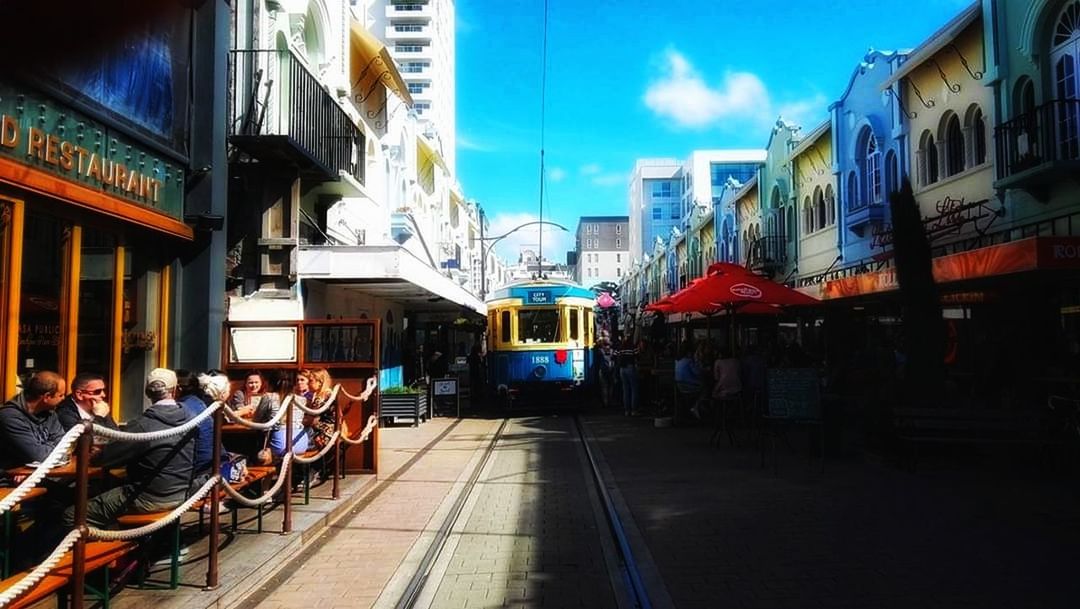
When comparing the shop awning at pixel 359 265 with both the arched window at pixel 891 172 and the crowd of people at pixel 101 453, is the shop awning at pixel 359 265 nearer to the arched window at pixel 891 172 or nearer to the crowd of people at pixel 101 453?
the crowd of people at pixel 101 453

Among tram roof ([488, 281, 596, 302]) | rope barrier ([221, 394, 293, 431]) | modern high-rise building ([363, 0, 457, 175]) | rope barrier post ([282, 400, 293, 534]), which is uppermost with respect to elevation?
modern high-rise building ([363, 0, 457, 175])

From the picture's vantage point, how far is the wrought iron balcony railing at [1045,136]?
1177 cm

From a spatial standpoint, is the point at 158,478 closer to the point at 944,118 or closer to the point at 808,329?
the point at 944,118

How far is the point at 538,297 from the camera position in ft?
57.4

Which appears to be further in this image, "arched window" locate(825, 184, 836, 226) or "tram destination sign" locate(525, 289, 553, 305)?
"arched window" locate(825, 184, 836, 226)

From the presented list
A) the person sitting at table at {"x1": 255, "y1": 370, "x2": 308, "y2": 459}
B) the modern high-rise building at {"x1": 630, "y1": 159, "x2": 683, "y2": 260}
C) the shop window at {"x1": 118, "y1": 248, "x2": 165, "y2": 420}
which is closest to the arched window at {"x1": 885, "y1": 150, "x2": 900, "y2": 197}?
the person sitting at table at {"x1": 255, "y1": 370, "x2": 308, "y2": 459}

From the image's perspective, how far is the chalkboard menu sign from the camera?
9594mm

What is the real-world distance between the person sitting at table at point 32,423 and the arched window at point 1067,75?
13014mm

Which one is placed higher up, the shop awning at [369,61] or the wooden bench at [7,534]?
the shop awning at [369,61]

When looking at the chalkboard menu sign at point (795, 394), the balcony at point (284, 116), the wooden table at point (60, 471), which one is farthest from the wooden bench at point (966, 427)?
the balcony at point (284, 116)

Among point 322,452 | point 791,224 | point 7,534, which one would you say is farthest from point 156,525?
point 791,224

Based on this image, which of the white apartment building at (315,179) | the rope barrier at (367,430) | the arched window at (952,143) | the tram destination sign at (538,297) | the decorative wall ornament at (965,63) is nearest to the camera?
the rope barrier at (367,430)

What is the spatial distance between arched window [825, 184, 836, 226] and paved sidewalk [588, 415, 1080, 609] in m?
12.9

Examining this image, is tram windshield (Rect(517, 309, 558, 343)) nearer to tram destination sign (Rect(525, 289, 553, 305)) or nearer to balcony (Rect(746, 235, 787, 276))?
tram destination sign (Rect(525, 289, 553, 305))
